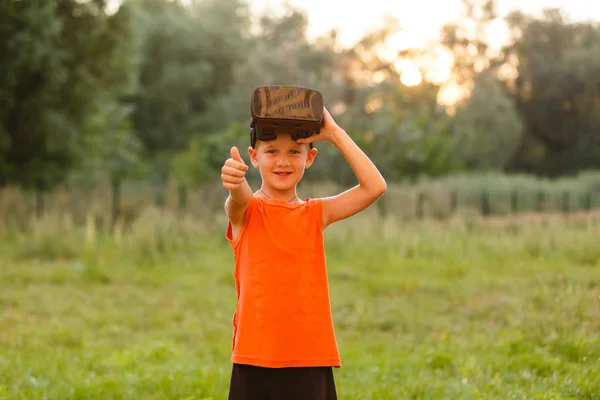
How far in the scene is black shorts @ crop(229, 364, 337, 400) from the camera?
293cm

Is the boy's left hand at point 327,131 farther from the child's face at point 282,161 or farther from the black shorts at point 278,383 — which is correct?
the black shorts at point 278,383

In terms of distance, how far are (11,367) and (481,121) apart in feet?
113

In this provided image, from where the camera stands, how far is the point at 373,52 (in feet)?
125

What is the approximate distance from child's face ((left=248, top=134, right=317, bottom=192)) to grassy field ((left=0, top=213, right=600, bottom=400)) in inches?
80.7

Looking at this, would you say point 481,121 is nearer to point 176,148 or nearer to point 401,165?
point 401,165

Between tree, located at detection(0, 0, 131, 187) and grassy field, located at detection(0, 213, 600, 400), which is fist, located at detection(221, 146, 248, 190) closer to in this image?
grassy field, located at detection(0, 213, 600, 400)

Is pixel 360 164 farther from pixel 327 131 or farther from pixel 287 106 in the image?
pixel 287 106

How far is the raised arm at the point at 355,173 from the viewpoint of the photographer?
312cm

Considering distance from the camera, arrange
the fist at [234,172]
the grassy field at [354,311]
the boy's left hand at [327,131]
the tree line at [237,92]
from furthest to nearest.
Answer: the tree line at [237,92]
the grassy field at [354,311]
the boy's left hand at [327,131]
the fist at [234,172]

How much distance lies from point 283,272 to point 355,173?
0.56 meters

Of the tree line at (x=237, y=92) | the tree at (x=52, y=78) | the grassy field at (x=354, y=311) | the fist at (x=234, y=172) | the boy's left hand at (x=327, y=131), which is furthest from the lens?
the tree line at (x=237, y=92)

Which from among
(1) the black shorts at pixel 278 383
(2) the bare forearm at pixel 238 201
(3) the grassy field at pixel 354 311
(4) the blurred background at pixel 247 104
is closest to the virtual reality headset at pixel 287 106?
(2) the bare forearm at pixel 238 201

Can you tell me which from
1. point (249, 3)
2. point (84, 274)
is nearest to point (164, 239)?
point (84, 274)

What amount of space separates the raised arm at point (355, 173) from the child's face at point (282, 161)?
72 mm
